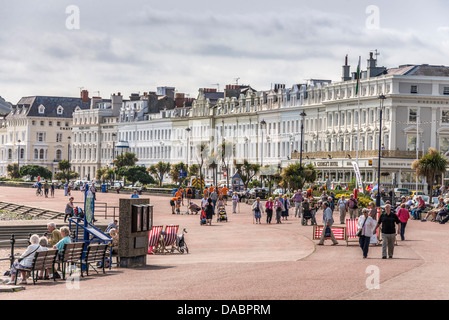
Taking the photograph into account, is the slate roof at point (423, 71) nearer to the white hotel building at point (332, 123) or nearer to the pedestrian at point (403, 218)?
the white hotel building at point (332, 123)

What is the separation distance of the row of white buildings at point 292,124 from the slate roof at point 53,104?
1186 centimetres

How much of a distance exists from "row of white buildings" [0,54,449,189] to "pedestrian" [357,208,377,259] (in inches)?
1735

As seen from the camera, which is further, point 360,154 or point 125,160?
point 125,160

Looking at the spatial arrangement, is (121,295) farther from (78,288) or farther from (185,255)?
(185,255)

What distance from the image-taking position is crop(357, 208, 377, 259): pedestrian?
92.1 feet

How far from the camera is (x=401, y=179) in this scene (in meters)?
85.7

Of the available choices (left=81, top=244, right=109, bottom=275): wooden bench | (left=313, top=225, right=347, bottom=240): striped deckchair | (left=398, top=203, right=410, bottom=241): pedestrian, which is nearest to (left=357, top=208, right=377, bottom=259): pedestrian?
(left=313, top=225, right=347, bottom=240): striped deckchair

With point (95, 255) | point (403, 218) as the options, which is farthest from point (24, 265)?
point (403, 218)

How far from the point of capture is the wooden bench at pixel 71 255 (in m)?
23.8

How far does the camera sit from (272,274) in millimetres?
23109

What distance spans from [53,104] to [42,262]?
164 m

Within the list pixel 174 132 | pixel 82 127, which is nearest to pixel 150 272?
pixel 174 132

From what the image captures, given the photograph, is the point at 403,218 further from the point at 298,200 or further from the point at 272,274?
the point at 298,200

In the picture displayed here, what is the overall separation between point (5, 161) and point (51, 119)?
41.6 ft
